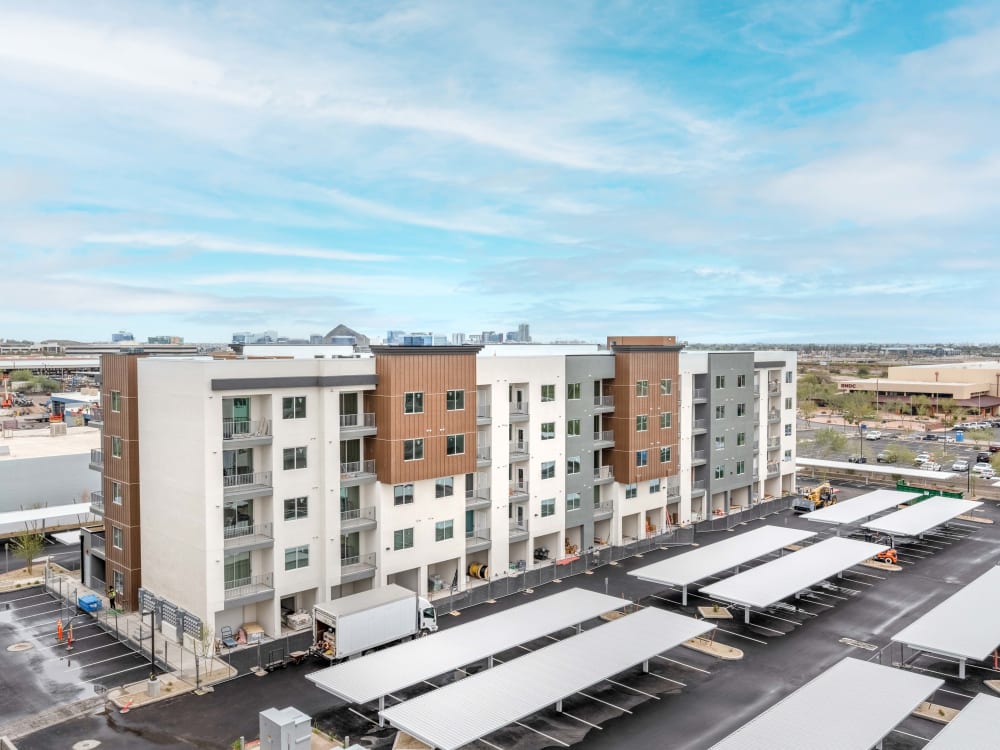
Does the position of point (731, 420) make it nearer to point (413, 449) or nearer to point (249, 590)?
point (413, 449)

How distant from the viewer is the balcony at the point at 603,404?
6607 cm

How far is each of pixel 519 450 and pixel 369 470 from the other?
1417cm

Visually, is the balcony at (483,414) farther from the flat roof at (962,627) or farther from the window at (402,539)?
the flat roof at (962,627)

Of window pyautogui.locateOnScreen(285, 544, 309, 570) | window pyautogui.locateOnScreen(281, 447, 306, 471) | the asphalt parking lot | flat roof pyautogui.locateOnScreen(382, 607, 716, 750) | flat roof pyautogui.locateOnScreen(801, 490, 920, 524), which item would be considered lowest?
the asphalt parking lot

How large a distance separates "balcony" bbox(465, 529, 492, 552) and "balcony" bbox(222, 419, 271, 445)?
1809 centimetres

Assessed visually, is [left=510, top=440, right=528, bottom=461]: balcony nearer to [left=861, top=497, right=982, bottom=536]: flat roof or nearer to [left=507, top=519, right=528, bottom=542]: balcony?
[left=507, top=519, right=528, bottom=542]: balcony

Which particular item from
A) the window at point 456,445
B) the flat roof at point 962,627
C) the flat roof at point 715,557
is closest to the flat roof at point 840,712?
the flat roof at point 962,627

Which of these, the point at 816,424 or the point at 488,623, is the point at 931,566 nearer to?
the point at 488,623

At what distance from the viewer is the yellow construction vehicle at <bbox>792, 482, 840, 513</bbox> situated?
262ft

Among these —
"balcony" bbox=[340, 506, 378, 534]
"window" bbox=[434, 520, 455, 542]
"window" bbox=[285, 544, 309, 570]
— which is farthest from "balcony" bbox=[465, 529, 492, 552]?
"window" bbox=[285, 544, 309, 570]

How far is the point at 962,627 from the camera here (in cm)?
4156

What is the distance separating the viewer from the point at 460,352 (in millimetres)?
53312

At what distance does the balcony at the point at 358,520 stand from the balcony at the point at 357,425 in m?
5.28

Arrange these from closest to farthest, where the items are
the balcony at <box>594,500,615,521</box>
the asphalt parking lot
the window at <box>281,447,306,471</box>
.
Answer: the asphalt parking lot, the window at <box>281,447,306,471</box>, the balcony at <box>594,500,615,521</box>
